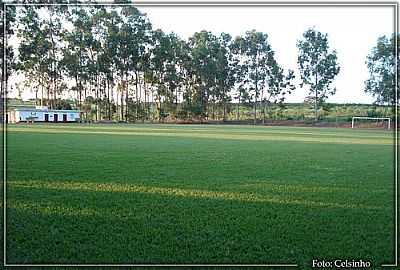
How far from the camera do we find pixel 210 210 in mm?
5770

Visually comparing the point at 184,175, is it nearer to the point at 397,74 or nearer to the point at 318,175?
the point at 318,175

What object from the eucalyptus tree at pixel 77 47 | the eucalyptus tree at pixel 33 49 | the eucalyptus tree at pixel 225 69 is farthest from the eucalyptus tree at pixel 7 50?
the eucalyptus tree at pixel 225 69

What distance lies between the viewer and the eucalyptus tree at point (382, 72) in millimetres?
52438

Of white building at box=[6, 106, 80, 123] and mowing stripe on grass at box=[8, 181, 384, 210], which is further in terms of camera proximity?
white building at box=[6, 106, 80, 123]

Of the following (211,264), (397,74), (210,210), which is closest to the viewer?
(211,264)

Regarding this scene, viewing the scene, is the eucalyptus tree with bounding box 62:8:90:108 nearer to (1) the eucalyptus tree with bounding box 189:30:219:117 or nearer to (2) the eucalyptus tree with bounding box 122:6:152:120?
(2) the eucalyptus tree with bounding box 122:6:152:120

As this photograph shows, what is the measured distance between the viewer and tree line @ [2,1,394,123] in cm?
5853

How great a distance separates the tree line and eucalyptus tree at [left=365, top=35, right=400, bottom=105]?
5.58 meters

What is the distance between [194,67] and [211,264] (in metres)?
58.3

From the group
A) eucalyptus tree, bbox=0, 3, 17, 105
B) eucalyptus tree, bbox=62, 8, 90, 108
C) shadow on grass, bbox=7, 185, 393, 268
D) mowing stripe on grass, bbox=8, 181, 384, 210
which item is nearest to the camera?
shadow on grass, bbox=7, 185, 393, 268

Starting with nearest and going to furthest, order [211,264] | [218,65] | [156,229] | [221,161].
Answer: [211,264] → [156,229] → [221,161] → [218,65]

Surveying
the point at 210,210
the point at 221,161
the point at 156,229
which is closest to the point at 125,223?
the point at 156,229

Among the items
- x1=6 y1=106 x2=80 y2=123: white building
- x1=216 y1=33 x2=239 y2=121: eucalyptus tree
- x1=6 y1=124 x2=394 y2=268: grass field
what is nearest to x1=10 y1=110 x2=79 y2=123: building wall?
x1=6 y1=106 x2=80 y2=123: white building

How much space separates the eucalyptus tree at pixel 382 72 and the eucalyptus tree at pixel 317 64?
538 centimetres
